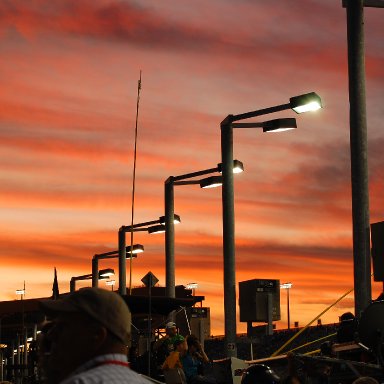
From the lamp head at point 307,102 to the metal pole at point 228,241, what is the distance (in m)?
3.77

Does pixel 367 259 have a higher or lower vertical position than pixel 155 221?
lower

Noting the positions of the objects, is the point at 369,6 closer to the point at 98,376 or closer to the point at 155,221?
the point at 98,376

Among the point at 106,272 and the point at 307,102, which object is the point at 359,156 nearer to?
the point at 307,102

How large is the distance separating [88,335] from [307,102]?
18460 mm

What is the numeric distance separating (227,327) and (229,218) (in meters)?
2.55

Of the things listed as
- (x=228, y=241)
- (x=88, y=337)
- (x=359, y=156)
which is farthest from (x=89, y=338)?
(x=228, y=241)

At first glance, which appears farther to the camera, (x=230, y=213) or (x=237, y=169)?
(x=237, y=169)

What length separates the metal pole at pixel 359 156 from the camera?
57.3 ft

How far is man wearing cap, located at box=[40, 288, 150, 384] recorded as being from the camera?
4227mm

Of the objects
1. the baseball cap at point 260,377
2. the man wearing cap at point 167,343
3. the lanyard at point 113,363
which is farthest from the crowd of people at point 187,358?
the lanyard at point 113,363

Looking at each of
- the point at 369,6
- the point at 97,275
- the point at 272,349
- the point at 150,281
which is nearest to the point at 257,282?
the point at 150,281

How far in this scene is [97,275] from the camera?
171ft

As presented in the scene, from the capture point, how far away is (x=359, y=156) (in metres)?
17.9

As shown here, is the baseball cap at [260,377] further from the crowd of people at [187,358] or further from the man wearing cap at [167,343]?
Answer: the man wearing cap at [167,343]
